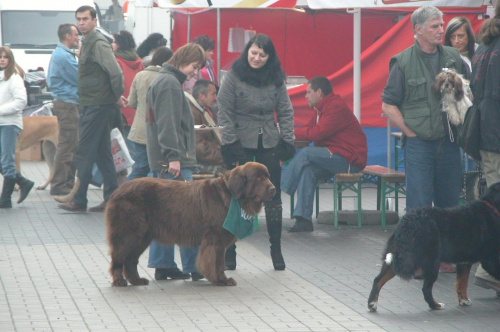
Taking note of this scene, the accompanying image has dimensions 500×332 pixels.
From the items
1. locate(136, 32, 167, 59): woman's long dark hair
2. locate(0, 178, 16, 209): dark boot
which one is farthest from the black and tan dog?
locate(136, 32, 167, 59): woman's long dark hair

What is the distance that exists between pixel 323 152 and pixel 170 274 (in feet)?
9.87

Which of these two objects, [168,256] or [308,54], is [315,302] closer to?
[168,256]

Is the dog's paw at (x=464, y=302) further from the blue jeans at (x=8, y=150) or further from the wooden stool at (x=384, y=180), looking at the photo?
the blue jeans at (x=8, y=150)

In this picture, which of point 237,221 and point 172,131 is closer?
point 237,221

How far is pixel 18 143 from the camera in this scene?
12.3 m

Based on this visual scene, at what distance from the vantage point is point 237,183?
6.87 meters

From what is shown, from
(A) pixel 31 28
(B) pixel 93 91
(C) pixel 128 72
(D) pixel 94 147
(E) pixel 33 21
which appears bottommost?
(D) pixel 94 147

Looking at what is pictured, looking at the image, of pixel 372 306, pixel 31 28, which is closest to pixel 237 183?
pixel 372 306

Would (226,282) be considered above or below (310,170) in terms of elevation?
below

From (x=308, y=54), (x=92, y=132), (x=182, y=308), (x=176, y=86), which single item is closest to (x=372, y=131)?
(x=308, y=54)

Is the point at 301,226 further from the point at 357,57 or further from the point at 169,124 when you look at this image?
the point at 169,124

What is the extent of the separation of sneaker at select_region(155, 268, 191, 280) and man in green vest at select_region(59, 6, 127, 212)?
3698 mm

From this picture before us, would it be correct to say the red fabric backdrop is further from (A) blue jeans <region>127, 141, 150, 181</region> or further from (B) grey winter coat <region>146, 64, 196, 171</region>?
(B) grey winter coat <region>146, 64, 196, 171</region>

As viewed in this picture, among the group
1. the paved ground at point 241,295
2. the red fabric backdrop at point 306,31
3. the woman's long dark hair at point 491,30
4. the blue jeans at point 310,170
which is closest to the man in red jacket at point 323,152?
the blue jeans at point 310,170
